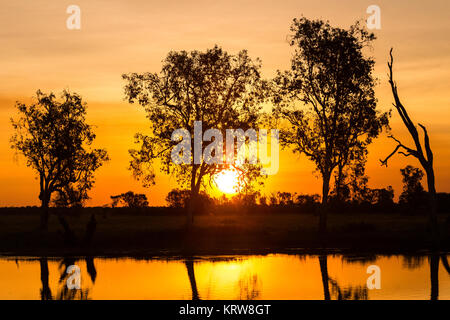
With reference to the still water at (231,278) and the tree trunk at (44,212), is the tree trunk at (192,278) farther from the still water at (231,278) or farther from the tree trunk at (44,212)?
the tree trunk at (44,212)

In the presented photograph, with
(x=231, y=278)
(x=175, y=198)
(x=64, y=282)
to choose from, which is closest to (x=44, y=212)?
(x=64, y=282)

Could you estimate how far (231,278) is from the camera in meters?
31.7

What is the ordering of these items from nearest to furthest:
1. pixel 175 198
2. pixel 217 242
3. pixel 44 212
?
pixel 217 242
pixel 44 212
pixel 175 198

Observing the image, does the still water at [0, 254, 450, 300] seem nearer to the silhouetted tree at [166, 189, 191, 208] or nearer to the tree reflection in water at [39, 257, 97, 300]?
the tree reflection in water at [39, 257, 97, 300]

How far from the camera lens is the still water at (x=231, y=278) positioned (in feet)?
87.3

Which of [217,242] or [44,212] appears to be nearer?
[217,242]

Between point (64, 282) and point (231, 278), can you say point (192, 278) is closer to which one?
point (231, 278)

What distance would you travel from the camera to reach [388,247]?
51.7 metres

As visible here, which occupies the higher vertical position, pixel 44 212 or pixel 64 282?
pixel 44 212

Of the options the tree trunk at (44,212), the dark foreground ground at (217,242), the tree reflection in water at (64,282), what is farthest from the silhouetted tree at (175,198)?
the tree reflection in water at (64,282)

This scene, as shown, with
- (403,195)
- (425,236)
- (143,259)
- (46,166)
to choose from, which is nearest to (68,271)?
(143,259)


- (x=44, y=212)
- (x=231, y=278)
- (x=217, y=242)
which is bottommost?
(x=231, y=278)

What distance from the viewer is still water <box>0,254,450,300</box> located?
2661 cm

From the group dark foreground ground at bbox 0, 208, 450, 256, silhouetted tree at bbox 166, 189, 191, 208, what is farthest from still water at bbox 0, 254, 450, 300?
silhouetted tree at bbox 166, 189, 191, 208
